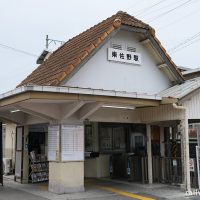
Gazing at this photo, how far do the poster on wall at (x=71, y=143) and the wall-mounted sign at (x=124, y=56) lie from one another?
10.1 ft

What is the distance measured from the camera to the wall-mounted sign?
42.3 feet

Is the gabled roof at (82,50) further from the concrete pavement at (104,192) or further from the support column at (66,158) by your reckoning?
the concrete pavement at (104,192)

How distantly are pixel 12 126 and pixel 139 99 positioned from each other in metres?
9.91

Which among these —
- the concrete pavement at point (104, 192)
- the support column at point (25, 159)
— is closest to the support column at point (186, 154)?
the concrete pavement at point (104, 192)

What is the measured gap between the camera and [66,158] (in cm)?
1100

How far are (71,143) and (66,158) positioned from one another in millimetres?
487

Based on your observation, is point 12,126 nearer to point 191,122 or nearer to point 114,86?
point 114,86

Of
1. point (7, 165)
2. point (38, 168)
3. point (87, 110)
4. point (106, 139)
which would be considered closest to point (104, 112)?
point (87, 110)

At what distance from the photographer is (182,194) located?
10.9m

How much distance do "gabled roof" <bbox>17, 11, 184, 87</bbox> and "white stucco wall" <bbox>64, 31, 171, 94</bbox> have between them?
50cm

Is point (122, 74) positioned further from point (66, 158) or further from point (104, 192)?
point (104, 192)

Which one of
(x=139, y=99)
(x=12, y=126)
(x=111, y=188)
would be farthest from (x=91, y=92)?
(x=12, y=126)

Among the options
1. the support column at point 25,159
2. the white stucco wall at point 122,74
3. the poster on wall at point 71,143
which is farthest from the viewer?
the support column at point 25,159

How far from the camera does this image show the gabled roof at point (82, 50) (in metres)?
11.4
